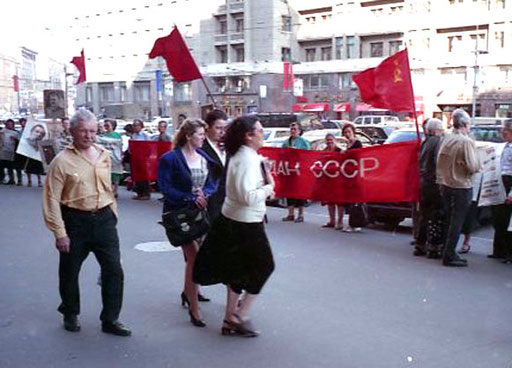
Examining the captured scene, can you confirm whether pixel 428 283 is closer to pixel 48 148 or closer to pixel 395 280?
pixel 395 280

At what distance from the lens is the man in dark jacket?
5496 millimetres

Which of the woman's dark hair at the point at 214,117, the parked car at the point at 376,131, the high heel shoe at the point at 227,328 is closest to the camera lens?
the high heel shoe at the point at 227,328

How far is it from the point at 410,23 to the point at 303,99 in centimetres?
1194

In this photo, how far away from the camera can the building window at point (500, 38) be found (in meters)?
48.2

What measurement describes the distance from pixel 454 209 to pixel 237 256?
3604 mm

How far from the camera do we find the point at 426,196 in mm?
8078

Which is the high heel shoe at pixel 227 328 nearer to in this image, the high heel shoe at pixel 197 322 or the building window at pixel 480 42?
the high heel shoe at pixel 197 322

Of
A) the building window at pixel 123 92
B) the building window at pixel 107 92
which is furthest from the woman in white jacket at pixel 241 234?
the building window at pixel 107 92

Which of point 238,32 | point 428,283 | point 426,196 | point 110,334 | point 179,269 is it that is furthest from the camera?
point 238,32

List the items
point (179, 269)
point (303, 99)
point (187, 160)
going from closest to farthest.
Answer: point (187, 160) < point (179, 269) < point (303, 99)

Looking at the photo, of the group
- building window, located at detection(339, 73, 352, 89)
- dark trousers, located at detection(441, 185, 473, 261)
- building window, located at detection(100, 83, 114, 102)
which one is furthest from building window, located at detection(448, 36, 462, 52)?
dark trousers, located at detection(441, 185, 473, 261)

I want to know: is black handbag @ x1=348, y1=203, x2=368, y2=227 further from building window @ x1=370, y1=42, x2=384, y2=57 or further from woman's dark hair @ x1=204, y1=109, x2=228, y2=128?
building window @ x1=370, y1=42, x2=384, y2=57

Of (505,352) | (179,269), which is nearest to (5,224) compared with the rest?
(179,269)

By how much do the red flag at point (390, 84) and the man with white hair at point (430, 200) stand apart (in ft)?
1.66
